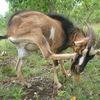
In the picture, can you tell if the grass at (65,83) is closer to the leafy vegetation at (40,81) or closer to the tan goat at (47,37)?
the leafy vegetation at (40,81)

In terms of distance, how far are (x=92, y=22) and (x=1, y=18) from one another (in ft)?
17.6

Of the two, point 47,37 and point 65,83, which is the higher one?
point 47,37

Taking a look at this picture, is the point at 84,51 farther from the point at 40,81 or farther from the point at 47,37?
the point at 40,81

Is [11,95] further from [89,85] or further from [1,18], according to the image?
[1,18]

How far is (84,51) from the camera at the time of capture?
4492 millimetres

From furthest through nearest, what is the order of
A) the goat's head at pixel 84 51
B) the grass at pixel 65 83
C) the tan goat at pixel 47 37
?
the tan goat at pixel 47 37 → the grass at pixel 65 83 → the goat's head at pixel 84 51

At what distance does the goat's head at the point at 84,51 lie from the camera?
442cm

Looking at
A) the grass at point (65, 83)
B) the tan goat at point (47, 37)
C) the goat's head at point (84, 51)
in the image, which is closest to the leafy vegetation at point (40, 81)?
the grass at point (65, 83)

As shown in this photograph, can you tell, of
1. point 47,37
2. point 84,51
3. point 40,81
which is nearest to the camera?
point 84,51

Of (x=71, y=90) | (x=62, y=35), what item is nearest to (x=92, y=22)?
(x=62, y=35)

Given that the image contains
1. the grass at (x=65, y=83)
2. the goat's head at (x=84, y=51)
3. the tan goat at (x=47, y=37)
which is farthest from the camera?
the tan goat at (x=47, y=37)

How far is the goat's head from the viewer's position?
4.42 meters

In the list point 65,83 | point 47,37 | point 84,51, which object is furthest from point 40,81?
point 84,51

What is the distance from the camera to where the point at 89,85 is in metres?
5.13
